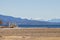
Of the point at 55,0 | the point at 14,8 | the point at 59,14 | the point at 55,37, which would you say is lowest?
the point at 55,37

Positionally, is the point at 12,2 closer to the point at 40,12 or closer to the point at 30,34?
the point at 40,12

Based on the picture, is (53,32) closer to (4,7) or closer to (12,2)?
(12,2)

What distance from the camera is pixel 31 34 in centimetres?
83

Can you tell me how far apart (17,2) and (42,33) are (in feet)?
3.37

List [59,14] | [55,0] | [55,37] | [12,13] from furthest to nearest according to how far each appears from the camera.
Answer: [12,13] < [55,0] < [59,14] < [55,37]

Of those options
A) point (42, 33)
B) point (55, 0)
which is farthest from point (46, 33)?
point (55, 0)

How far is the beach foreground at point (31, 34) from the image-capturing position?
2.66 ft

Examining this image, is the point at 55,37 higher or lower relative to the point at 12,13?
lower

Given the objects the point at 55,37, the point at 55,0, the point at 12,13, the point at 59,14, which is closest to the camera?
the point at 55,37

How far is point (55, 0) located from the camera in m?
1.71

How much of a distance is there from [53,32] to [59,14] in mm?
827

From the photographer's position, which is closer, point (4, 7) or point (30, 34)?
point (30, 34)

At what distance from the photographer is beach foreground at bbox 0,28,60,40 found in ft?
2.66

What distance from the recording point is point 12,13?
6.01 feet
